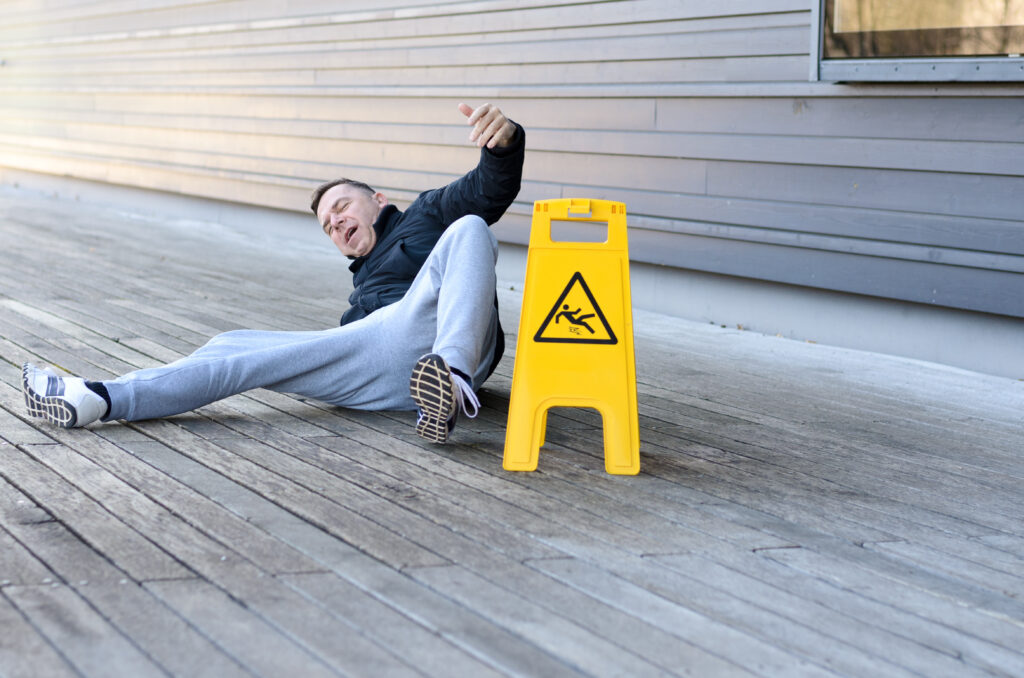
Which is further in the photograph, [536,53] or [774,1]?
[536,53]

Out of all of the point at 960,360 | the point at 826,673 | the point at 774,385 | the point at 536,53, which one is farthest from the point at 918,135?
the point at 826,673

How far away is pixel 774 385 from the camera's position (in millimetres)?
4293

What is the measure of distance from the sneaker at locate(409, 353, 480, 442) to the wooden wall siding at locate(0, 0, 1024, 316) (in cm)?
250

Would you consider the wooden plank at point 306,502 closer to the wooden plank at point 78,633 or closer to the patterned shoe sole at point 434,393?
the patterned shoe sole at point 434,393

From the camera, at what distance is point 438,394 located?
2.96 meters

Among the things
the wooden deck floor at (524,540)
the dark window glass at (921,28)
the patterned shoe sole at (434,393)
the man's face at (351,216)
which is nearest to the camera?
the wooden deck floor at (524,540)

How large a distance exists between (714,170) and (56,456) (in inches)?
141

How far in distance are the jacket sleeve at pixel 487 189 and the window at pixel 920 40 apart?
1.91 metres

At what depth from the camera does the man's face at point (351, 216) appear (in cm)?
375

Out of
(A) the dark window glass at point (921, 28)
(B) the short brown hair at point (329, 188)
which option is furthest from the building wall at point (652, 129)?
(B) the short brown hair at point (329, 188)

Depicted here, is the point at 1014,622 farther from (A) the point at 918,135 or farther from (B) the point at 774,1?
(B) the point at 774,1

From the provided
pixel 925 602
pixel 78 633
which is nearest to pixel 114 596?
pixel 78 633

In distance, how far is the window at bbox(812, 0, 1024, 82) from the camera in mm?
4297

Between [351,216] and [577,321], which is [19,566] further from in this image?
[351,216]
